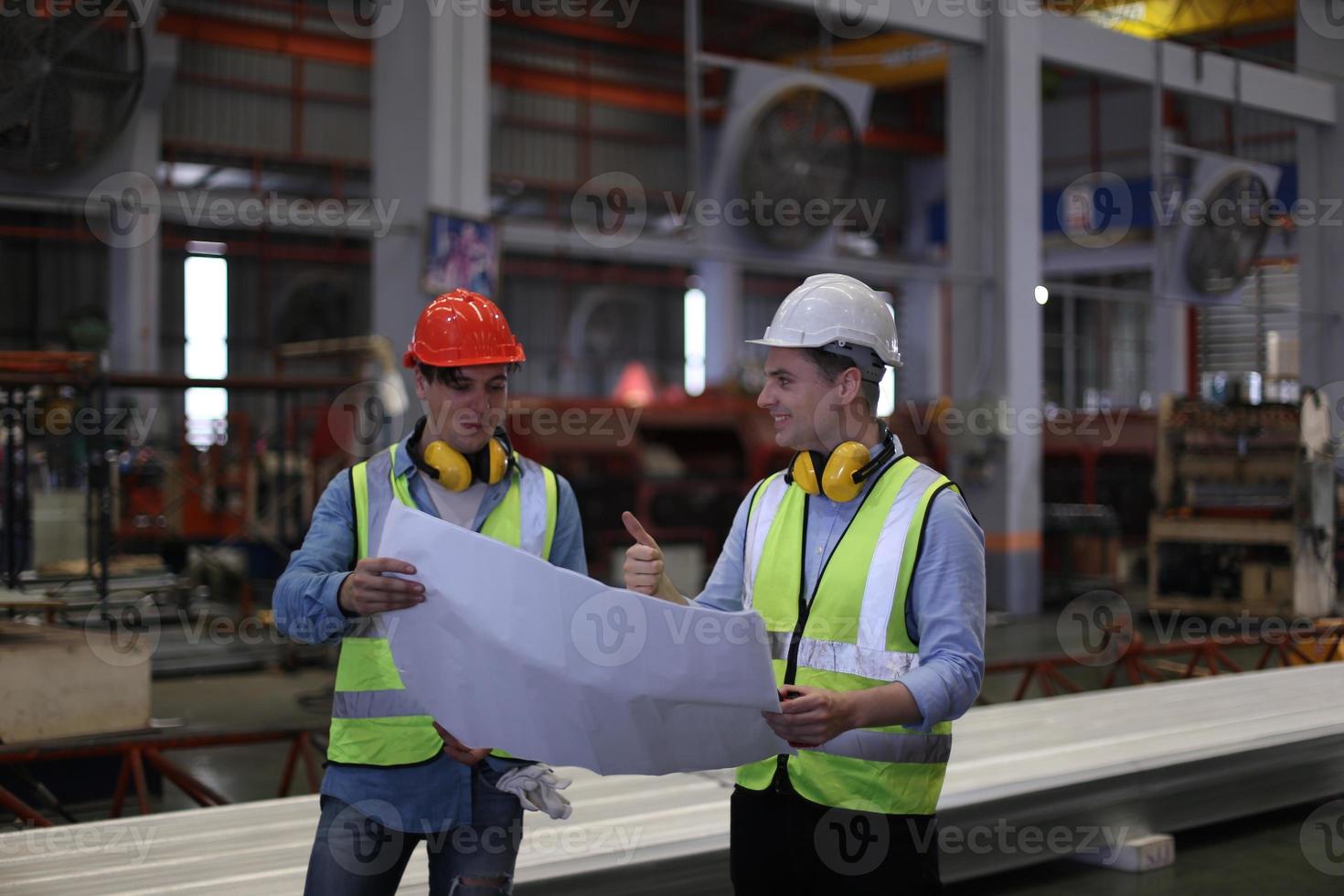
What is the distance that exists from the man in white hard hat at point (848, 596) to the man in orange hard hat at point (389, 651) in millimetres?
347

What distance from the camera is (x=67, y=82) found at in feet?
21.6

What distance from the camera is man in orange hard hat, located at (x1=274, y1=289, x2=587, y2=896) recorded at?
2.11 metres

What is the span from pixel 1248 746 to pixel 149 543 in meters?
10.2

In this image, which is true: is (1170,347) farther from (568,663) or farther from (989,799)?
(568,663)

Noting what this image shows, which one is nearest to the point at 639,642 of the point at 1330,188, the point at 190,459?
the point at 190,459

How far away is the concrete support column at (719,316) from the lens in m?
18.8

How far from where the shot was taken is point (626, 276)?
2216cm

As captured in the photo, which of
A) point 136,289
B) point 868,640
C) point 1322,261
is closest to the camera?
point 868,640

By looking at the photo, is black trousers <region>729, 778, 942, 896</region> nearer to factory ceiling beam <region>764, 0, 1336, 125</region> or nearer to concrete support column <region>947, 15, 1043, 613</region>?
factory ceiling beam <region>764, 0, 1336, 125</region>

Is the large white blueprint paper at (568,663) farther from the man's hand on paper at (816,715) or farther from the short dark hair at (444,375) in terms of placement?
the short dark hair at (444,375)

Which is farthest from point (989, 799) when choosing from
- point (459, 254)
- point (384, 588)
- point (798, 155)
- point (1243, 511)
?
point (1243, 511)

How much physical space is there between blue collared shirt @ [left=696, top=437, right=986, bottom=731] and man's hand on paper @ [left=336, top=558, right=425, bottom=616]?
64cm

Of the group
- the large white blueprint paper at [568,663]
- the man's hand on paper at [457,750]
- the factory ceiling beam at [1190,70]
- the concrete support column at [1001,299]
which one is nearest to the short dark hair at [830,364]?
the large white blueprint paper at [568,663]

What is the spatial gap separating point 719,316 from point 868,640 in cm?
1713
